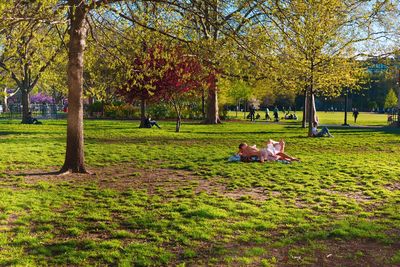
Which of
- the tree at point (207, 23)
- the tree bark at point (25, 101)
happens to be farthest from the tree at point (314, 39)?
the tree bark at point (25, 101)

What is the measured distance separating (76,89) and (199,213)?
496 cm

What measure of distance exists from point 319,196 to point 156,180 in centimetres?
375

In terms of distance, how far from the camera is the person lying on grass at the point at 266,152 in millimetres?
12586

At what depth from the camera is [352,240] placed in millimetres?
5484

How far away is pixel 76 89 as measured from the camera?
32.3ft

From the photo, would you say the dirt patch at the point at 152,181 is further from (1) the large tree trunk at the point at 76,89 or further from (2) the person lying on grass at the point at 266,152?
(2) the person lying on grass at the point at 266,152

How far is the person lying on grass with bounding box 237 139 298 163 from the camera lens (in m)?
12.6

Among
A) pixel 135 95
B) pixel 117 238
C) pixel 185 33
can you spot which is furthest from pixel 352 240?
pixel 135 95

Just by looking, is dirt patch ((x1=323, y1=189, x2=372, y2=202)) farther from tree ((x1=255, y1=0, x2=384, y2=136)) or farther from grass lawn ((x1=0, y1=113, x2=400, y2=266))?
tree ((x1=255, y1=0, x2=384, y2=136))

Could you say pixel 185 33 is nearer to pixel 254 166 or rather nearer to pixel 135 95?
pixel 254 166

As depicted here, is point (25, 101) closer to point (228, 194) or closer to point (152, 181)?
point (152, 181)

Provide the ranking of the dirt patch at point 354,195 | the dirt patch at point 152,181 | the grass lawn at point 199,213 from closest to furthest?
the grass lawn at point 199,213
the dirt patch at point 354,195
the dirt patch at point 152,181

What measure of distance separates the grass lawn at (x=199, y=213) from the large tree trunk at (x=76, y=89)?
63cm

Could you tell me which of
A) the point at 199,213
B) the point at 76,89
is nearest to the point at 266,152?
the point at 76,89
